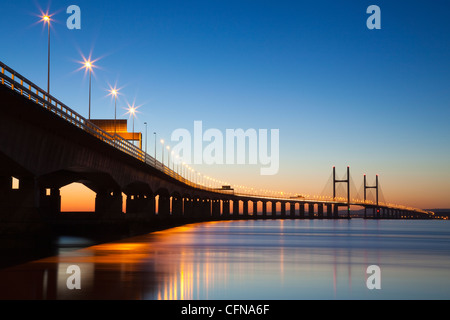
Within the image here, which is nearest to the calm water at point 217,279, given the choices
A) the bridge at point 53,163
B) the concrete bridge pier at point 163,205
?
the bridge at point 53,163

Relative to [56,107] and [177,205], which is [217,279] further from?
[177,205]

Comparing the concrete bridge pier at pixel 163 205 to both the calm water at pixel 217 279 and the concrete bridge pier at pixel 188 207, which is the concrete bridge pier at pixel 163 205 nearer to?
the concrete bridge pier at pixel 188 207

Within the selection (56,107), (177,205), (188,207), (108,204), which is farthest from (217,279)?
(188,207)

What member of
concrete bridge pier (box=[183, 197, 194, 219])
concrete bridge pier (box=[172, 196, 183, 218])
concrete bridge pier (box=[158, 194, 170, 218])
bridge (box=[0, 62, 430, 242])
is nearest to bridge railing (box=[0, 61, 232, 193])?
bridge (box=[0, 62, 430, 242])

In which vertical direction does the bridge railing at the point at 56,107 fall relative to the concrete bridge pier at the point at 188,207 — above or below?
above

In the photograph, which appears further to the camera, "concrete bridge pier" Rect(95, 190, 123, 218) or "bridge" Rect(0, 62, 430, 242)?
"concrete bridge pier" Rect(95, 190, 123, 218)

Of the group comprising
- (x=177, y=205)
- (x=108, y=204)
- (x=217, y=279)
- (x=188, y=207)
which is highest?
(x=108, y=204)

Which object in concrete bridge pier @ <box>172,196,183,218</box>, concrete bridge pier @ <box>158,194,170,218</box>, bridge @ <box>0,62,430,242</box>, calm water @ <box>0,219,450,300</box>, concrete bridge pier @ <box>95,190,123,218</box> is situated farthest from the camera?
concrete bridge pier @ <box>172,196,183,218</box>

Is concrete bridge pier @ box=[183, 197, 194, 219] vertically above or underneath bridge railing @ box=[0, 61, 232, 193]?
underneath

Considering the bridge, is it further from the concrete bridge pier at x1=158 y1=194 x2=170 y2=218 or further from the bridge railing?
the concrete bridge pier at x1=158 y1=194 x2=170 y2=218

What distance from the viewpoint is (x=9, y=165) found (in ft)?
120

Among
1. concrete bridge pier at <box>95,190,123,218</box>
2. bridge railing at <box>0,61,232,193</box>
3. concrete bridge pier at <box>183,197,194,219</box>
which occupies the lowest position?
concrete bridge pier at <box>183,197,194,219</box>

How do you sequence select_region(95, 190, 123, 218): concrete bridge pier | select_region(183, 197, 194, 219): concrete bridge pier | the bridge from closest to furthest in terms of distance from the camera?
the bridge < select_region(95, 190, 123, 218): concrete bridge pier < select_region(183, 197, 194, 219): concrete bridge pier
